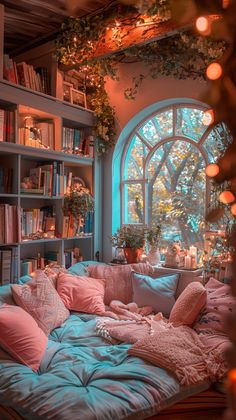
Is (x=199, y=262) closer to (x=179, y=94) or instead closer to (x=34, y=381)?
(x=179, y=94)

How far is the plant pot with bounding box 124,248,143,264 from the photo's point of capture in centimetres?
Answer: 382

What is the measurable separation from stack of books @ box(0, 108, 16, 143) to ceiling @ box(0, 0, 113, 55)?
0.95 m

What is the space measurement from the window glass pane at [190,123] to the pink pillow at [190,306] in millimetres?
1660

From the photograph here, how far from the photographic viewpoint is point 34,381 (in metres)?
1.93

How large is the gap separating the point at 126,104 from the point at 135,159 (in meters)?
0.64

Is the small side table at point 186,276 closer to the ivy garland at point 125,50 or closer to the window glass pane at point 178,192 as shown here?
the window glass pane at point 178,192

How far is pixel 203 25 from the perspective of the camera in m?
0.43

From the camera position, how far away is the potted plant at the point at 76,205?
3.74 metres

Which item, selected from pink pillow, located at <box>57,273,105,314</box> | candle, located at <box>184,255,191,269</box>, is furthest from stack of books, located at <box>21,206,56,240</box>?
candle, located at <box>184,255,191,269</box>

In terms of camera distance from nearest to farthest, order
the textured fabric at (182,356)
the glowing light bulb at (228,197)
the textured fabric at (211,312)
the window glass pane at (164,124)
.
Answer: the glowing light bulb at (228,197) → the textured fabric at (182,356) → the textured fabric at (211,312) → the window glass pane at (164,124)

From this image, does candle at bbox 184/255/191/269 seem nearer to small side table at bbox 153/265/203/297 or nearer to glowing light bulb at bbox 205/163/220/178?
small side table at bbox 153/265/203/297

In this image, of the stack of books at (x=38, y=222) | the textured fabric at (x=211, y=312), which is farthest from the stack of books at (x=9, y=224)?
the textured fabric at (x=211, y=312)

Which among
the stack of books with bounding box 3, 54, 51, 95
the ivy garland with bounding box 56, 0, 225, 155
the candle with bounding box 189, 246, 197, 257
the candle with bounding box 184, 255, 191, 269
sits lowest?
the candle with bounding box 184, 255, 191, 269

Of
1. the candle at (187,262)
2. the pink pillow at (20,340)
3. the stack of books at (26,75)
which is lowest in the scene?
the pink pillow at (20,340)
